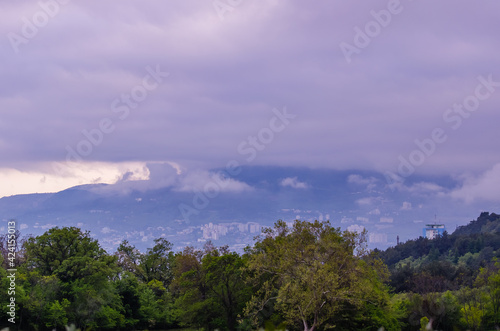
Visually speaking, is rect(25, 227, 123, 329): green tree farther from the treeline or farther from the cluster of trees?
the treeline

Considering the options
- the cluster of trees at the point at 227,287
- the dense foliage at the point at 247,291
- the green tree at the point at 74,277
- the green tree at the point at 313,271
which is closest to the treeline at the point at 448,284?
the dense foliage at the point at 247,291

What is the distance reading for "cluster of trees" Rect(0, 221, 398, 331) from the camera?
42000 millimetres

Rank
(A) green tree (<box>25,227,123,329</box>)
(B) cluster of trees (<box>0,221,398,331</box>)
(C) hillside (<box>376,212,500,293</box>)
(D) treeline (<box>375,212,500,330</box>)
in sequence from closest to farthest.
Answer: (B) cluster of trees (<box>0,221,398,331</box>) → (A) green tree (<box>25,227,123,329</box>) → (D) treeline (<box>375,212,500,330</box>) → (C) hillside (<box>376,212,500,293</box>)

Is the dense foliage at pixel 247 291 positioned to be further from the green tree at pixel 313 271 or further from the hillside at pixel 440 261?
the hillside at pixel 440 261

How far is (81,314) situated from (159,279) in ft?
89.4

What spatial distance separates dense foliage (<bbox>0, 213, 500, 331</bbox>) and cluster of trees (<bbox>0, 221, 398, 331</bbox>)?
10 cm

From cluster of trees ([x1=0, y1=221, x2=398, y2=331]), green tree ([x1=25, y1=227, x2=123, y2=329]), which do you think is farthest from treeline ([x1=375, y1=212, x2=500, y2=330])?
green tree ([x1=25, y1=227, x2=123, y2=329])

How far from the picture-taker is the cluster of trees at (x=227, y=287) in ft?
138

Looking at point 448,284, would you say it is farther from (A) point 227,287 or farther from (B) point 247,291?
(A) point 227,287

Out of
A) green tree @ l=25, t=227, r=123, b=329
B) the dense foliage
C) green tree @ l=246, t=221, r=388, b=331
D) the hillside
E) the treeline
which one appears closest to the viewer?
green tree @ l=246, t=221, r=388, b=331

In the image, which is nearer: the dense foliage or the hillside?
the dense foliage

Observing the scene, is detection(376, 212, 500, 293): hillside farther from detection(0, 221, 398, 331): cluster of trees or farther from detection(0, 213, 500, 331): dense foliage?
detection(0, 221, 398, 331): cluster of trees

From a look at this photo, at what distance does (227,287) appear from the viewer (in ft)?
174

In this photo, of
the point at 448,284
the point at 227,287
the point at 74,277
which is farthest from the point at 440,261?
the point at 74,277
